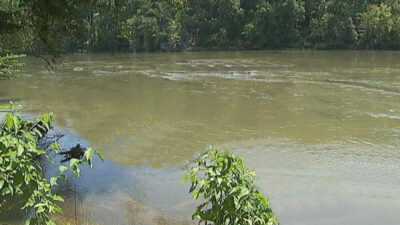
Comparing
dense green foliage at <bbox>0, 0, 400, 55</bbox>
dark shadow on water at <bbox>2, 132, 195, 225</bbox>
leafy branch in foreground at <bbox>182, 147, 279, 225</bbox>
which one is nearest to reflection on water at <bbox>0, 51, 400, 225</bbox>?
dark shadow on water at <bbox>2, 132, 195, 225</bbox>

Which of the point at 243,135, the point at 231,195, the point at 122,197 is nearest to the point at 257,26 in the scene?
the point at 243,135

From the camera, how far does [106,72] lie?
3594 cm

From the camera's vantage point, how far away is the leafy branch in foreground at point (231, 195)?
11.2ft

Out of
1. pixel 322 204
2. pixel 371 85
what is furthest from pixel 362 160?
pixel 371 85

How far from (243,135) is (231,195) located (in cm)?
1180

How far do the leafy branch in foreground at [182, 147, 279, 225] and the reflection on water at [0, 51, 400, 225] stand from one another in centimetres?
472

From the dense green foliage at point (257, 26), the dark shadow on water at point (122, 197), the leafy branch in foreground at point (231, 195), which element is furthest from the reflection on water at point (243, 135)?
the dense green foliage at point (257, 26)

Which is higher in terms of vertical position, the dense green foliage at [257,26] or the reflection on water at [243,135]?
the dense green foliage at [257,26]

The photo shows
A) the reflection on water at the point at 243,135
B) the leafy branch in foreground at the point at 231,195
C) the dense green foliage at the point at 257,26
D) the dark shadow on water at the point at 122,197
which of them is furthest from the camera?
the dense green foliage at the point at 257,26

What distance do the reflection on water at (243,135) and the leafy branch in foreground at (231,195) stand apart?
472 centimetres

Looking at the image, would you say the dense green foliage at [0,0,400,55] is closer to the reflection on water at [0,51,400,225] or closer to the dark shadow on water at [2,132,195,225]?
the reflection on water at [0,51,400,225]

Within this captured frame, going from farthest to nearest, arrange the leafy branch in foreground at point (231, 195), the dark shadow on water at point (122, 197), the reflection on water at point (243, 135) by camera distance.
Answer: the reflection on water at point (243, 135), the dark shadow on water at point (122, 197), the leafy branch in foreground at point (231, 195)

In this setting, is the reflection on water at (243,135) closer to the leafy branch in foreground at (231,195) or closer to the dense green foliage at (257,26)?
the leafy branch in foreground at (231,195)

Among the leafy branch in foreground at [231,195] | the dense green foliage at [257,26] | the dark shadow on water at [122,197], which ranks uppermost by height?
the dense green foliage at [257,26]
